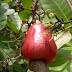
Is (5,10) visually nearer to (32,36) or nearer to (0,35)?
(0,35)

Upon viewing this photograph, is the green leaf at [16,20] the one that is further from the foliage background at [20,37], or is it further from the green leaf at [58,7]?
the green leaf at [58,7]

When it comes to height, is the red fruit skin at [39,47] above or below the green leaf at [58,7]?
below

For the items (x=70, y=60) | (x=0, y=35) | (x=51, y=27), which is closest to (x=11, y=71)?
(x=0, y=35)

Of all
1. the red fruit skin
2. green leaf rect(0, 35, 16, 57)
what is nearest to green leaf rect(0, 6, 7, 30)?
green leaf rect(0, 35, 16, 57)

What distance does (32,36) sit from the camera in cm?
79

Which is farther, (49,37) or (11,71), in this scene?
(11,71)

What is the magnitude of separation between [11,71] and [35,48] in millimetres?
602

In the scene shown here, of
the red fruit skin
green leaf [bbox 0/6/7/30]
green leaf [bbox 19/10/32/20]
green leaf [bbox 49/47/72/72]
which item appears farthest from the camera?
green leaf [bbox 19/10/32/20]

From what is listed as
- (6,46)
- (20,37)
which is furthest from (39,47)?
(6,46)

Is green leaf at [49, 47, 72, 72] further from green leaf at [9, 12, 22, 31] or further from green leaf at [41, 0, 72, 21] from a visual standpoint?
green leaf at [9, 12, 22, 31]

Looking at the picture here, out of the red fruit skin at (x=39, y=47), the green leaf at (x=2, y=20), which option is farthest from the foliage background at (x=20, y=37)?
the red fruit skin at (x=39, y=47)

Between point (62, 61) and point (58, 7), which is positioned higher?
point (58, 7)

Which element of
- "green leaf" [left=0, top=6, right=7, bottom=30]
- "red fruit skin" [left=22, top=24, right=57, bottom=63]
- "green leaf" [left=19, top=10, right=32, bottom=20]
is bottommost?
"red fruit skin" [left=22, top=24, right=57, bottom=63]

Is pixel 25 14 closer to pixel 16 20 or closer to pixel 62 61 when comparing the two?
pixel 16 20
